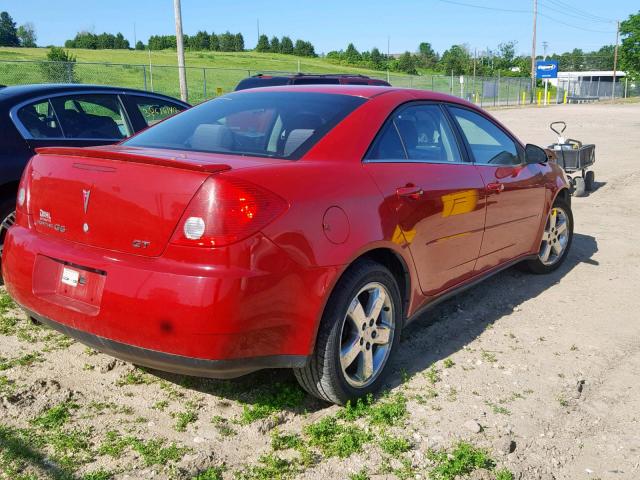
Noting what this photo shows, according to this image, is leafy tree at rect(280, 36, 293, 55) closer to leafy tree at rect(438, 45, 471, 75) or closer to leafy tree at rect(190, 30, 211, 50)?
leafy tree at rect(190, 30, 211, 50)

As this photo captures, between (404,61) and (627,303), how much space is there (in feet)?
320

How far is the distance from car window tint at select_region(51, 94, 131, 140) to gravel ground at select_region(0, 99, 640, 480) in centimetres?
180

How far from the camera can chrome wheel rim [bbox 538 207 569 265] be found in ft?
19.0

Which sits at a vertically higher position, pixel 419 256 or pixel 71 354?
pixel 419 256

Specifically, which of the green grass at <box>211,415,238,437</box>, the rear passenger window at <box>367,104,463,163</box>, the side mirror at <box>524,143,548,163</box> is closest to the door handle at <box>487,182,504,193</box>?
the rear passenger window at <box>367,104,463,163</box>

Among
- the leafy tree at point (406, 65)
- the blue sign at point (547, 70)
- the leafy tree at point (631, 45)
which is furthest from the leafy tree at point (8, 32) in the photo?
the leafy tree at point (631, 45)

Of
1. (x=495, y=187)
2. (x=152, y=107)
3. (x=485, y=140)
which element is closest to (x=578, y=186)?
(x=485, y=140)

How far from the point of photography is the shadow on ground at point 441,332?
3553 mm

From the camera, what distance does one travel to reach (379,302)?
136 inches

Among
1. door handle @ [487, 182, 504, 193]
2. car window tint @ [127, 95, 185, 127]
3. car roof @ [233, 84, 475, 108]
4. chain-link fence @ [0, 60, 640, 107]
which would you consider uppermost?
chain-link fence @ [0, 60, 640, 107]

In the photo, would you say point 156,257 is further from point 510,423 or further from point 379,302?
point 510,423

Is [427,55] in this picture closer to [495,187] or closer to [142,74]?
[142,74]

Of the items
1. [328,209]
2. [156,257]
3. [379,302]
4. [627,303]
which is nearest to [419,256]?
[379,302]

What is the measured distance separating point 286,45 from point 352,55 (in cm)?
1723
